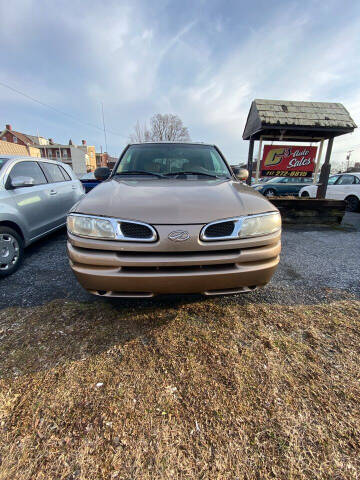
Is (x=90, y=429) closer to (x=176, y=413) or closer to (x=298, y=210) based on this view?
(x=176, y=413)

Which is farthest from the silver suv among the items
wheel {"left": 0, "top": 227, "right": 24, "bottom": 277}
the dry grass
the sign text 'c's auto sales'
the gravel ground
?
the sign text 'c's auto sales'

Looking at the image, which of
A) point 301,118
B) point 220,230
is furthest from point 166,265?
point 301,118

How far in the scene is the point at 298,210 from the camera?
5.71 m

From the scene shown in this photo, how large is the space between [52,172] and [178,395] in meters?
4.57

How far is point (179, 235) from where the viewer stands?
152 cm

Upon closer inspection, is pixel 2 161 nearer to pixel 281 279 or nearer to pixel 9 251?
pixel 9 251

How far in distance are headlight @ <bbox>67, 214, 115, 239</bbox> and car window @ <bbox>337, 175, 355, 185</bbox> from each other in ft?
32.6

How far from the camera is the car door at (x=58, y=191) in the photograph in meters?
4.10

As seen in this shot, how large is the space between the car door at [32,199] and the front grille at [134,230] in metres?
2.47

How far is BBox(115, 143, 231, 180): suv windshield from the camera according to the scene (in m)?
2.60

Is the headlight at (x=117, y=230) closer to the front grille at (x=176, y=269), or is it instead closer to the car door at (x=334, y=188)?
the front grille at (x=176, y=269)

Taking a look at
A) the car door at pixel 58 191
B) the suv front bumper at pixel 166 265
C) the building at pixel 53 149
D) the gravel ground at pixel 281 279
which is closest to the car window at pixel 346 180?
the gravel ground at pixel 281 279

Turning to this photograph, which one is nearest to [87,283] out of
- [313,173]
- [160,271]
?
[160,271]

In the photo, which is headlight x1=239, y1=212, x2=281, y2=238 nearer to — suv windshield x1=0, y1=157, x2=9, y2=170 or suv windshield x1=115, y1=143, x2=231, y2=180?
suv windshield x1=115, y1=143, x2=231, y2=180
